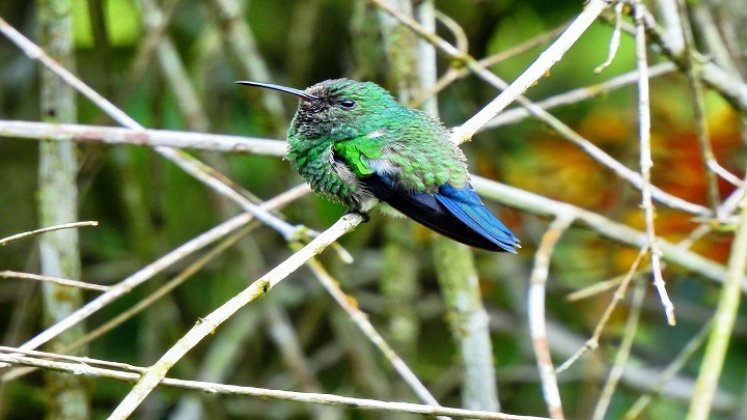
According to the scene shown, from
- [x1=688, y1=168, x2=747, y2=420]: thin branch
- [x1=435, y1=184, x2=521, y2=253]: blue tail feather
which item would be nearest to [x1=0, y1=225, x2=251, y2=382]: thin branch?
[x1=435, y1=184, x2=521, y2=253]: blue tail feather

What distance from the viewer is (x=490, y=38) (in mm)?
5324

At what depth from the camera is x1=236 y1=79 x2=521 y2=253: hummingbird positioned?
9.63 ft

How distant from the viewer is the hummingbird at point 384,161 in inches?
116

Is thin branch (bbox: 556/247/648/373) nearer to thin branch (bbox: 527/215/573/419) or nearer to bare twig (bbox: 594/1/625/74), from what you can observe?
thin branch (bbox: 527/215/573/419)

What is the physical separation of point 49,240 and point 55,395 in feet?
1.79

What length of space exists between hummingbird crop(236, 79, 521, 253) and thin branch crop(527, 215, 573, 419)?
0.23m

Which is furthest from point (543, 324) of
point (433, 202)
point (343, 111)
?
point (343, 111)

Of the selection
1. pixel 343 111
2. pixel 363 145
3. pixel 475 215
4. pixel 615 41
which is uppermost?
pixel 343 111

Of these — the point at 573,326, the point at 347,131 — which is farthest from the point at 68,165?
the point at 573,326

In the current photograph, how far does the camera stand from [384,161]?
3.15 m

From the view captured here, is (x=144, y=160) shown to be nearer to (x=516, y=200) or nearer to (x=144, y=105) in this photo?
(x=144, y=105)

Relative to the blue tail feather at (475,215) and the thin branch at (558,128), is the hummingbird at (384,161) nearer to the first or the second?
the blue tail feather at (475,215)

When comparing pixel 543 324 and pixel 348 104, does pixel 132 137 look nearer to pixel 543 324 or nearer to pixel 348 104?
pixel 348 104

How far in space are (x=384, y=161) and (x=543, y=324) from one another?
Result: 68 cm
